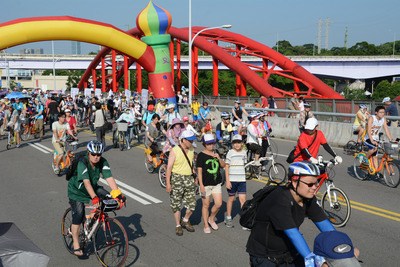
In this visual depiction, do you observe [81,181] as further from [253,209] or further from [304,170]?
[304,170]

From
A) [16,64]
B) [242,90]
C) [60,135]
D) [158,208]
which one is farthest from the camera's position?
[16,64]

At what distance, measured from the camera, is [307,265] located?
3189 mm

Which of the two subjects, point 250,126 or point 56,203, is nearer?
point 56,203

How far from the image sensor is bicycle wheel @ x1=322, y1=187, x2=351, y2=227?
328 inches

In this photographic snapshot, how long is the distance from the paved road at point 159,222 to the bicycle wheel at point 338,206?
0.50ft

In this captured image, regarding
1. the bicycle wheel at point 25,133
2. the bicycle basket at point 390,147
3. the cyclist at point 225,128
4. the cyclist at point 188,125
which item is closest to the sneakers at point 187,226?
the cyclist at point 188,125

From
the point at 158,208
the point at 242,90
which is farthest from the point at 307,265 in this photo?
the point at 242,90

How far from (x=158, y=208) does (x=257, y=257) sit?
600cm

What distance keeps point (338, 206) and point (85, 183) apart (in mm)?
4385

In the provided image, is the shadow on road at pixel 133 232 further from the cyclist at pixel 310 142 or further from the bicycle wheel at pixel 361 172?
the bicycle wheel at pixel 361 172

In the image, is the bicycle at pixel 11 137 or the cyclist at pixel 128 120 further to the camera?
the bicycle at pixel 11 137

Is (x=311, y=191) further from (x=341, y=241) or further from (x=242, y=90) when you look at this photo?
(x=242, y=90)

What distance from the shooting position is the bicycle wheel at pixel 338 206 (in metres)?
8.34

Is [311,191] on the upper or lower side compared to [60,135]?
upper
